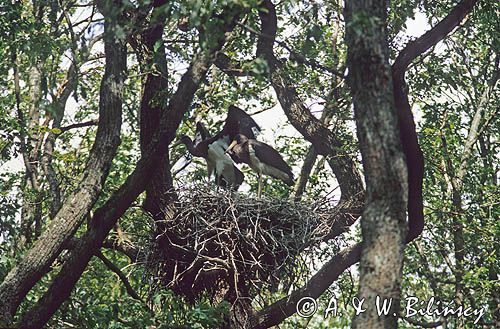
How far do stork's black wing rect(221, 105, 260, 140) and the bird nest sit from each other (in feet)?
6.13

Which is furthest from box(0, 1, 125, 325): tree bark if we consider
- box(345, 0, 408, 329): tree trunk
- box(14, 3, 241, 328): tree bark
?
box(345, 0, 408, 329): tree trunk

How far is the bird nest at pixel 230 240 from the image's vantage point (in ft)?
27.6

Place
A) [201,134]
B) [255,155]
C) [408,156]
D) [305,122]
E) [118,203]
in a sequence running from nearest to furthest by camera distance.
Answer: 1. [408,156]
2. [118,203]
3. [305,122]
4. [255,155]
5. [201,134]

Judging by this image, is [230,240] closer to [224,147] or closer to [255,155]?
[255,155]

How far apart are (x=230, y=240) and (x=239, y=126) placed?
2.61m

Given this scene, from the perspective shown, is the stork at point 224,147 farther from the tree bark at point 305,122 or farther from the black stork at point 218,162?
the tree bark at point 305,122

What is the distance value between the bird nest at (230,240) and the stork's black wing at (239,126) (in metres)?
1.87

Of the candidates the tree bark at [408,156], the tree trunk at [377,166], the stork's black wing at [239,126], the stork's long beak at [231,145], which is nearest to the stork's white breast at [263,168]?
the stork's long beak at [231,145]

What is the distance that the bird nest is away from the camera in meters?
8.42

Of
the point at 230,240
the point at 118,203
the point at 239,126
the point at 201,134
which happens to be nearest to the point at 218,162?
the point at 239,126

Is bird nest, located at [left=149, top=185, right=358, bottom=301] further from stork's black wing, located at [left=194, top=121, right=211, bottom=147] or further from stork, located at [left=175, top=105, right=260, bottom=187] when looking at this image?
stork's black wing, located at [left=194, top=121, right=211, bottom=147]

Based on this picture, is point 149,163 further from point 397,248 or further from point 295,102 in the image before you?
point 397,248

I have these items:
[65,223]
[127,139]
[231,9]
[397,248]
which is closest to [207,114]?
[127,139]

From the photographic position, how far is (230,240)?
332 inches
